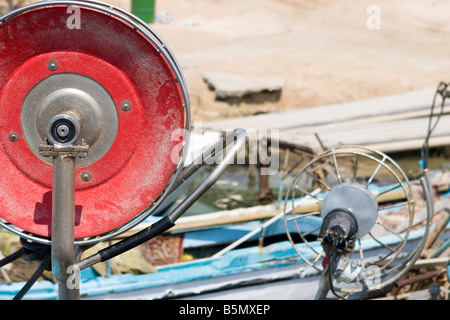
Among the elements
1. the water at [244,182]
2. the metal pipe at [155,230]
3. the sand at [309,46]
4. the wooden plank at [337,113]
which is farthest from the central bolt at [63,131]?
the sand at [309,46]

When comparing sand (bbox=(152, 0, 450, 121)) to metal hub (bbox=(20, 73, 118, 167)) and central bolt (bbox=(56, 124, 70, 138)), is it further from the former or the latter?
central bolt (bbox=(56, 124, 70, 138))

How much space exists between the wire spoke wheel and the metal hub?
1.37 meters

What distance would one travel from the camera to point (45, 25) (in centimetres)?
173

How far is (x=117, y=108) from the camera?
1.76m

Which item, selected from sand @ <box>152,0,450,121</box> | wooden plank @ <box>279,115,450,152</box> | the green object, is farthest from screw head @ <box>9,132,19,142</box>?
the green object

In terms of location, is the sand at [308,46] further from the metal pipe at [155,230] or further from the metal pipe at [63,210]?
the metal pipe at [63,210]

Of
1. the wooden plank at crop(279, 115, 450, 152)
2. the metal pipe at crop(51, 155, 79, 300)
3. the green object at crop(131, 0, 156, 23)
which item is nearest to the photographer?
the metal pipe at crop(51, 155, 79, 300)

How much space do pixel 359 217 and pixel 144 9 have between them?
16.2 m

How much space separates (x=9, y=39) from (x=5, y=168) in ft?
1.24

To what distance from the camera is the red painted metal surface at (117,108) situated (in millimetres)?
1740

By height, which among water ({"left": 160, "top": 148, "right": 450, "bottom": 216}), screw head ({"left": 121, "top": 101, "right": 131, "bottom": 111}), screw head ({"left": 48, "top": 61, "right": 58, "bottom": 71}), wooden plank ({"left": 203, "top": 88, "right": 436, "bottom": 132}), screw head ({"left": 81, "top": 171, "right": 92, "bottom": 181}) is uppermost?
wooden plank ({"left": 203, "top": 88, "right": 436, "bottom": 132})

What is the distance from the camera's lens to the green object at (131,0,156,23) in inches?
709

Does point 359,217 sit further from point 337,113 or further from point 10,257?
point 337,113

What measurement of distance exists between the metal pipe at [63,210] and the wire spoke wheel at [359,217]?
144 cm
